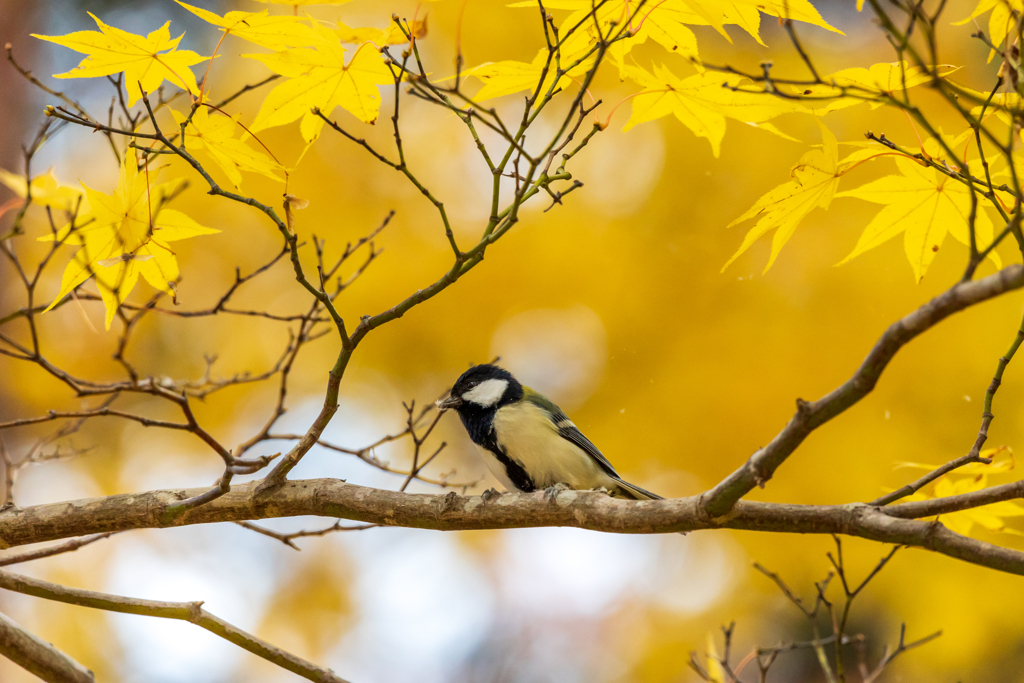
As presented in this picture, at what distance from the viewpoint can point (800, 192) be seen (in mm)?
1402

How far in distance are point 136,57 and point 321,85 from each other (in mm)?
372

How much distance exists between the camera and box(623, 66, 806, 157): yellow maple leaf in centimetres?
138

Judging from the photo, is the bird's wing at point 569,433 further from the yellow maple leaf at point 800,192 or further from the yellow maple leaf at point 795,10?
the yellow maple leaf at point 795,10

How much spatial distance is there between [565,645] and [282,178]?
15.9 ft

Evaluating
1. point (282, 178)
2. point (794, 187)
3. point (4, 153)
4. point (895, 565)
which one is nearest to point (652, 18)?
point (794, 187)

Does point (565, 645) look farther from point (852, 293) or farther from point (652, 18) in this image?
point (652, 18)

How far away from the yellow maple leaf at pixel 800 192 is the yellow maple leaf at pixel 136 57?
1137 millimetres

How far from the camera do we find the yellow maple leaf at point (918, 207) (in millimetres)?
1500

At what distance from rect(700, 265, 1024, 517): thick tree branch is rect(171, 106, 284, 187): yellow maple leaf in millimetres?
1085

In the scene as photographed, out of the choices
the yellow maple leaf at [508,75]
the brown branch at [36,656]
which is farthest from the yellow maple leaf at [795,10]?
the brown branch at [36,656]

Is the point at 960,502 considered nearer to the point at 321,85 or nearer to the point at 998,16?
the point at 998,16

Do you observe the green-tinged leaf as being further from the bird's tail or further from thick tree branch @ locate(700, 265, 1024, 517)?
the bird's tail

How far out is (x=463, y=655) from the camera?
5625 millimetres

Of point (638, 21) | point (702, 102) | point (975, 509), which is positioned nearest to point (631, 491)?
point (975, 509)
